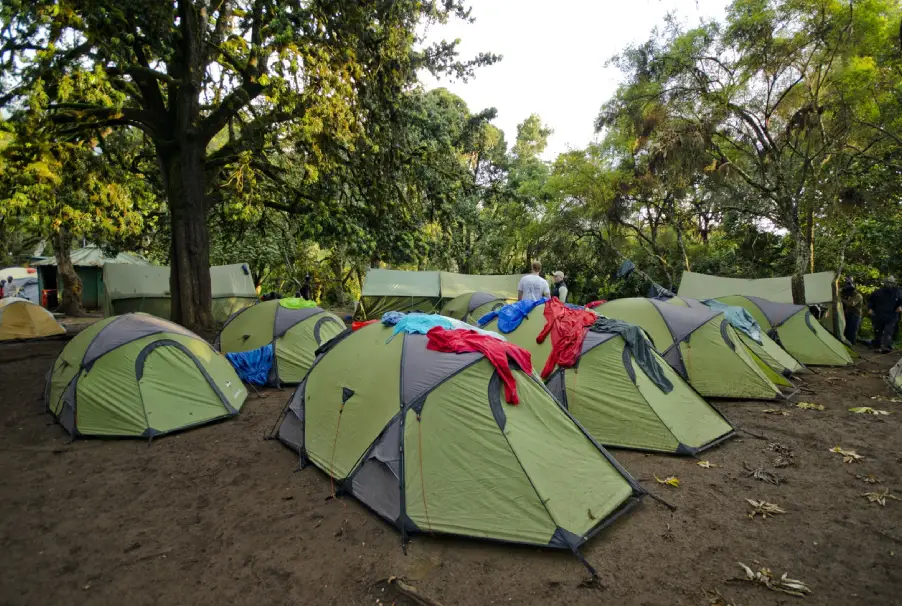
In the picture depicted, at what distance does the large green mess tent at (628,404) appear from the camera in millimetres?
5355

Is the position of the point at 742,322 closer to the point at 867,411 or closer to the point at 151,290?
the point at 867,411

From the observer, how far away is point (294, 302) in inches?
368

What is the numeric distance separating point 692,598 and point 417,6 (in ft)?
28.6

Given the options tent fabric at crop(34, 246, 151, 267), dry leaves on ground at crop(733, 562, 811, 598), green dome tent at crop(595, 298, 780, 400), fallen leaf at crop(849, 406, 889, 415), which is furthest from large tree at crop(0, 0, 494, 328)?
tent fabric at crop(34, 246, 151, 267)

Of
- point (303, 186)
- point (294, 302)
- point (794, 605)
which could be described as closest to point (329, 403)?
point (794, 605)

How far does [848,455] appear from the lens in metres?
5.30

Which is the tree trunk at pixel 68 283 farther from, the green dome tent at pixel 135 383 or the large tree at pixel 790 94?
the large tree at pixel 790 94

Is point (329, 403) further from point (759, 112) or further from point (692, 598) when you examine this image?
point (759, 112)

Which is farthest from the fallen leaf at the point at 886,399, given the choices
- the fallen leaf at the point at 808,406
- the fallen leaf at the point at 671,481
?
the fallen leaf at the point at 671,481

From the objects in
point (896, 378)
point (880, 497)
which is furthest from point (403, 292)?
point (880, 497)

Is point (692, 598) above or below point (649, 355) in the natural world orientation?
below

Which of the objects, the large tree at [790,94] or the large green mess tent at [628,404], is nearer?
the large green mess tent at [628,404]

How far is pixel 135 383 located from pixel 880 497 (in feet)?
26.9

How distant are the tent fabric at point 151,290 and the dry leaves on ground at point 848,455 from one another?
595 inches
